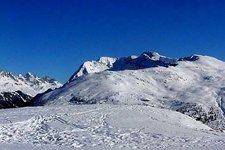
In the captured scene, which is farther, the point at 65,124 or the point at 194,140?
the point at 65,124

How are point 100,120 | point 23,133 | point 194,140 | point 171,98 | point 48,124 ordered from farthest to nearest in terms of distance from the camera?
point 171,98 < point 100,120 < point 48,124 < point 23,133 < point 194,140

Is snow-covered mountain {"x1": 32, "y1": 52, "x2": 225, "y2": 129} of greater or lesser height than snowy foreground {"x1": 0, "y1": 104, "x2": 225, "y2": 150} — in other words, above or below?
above

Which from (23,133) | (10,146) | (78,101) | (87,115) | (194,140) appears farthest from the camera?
(78,101)

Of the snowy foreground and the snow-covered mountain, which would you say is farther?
the snow-covered mountain

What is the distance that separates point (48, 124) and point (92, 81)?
5330 inches

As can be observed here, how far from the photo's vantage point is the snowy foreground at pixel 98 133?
1318 inches

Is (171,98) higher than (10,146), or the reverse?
(171,98)

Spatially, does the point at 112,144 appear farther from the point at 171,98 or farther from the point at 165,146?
the point at 171,98

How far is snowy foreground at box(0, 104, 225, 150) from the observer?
33469 millimetres

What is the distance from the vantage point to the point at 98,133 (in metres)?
38.8

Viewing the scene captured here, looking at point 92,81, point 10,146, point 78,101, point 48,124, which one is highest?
point 92,81

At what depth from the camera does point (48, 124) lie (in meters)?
43.4

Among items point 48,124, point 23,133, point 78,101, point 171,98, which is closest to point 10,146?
point 23,133

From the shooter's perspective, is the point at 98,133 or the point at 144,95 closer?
the point at 98,133
